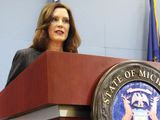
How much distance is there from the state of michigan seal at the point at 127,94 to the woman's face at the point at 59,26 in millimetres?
538

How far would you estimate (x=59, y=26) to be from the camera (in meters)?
1.53

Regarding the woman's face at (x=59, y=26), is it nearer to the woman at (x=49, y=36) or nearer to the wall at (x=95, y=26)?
the woman at (x=49, y=36)

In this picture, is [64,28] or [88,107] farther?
[64,28]

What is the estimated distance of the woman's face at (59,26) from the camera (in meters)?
1.53

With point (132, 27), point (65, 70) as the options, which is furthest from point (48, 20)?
point (132, 27)

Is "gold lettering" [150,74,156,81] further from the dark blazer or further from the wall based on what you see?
the wall

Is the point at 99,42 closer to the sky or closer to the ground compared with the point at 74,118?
closer to the sky

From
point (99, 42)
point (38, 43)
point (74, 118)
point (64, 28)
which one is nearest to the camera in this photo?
point (74, 118)

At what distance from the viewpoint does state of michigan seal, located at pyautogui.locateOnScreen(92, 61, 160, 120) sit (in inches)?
38.6

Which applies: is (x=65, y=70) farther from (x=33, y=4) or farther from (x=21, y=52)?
(x=33, y=4)

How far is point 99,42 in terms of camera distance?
428 centimetres

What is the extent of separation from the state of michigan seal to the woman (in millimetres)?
552

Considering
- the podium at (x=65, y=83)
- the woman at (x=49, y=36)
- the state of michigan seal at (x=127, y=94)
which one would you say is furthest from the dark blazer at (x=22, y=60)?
the state of michigan seal at (x=127, y=94)

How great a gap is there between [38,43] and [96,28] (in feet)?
8.75
